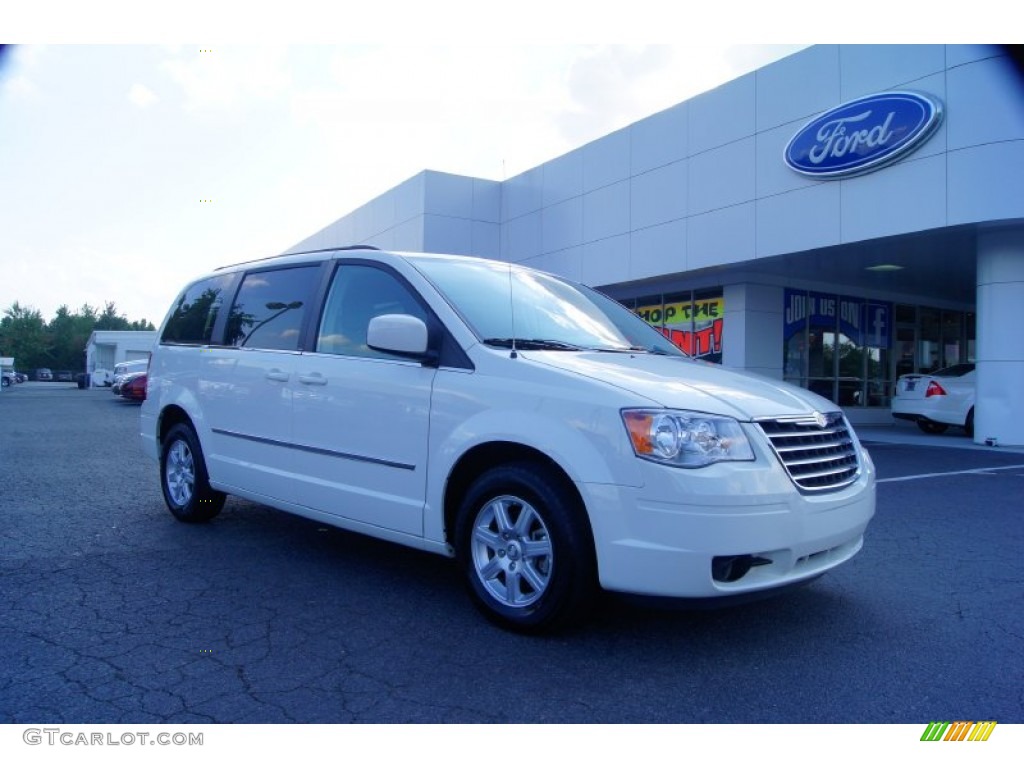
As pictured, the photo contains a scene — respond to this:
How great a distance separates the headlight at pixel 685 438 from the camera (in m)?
3.14

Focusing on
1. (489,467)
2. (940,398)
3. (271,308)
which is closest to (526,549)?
(489,467)

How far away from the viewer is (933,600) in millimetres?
4227

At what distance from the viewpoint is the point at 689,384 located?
140 inches

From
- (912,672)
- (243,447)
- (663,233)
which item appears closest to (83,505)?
(243,447)

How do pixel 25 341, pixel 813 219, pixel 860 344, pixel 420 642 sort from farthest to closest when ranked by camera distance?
pixel 25 341, pixel 860 344, pixel 813 219, pixel 420 642

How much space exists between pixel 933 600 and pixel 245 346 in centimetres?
458

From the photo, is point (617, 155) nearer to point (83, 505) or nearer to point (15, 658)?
point (83, 505)

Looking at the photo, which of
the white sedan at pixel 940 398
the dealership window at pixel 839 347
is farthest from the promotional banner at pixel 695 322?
the white sedan at pixel 940 398

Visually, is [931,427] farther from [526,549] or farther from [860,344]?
[526,549]

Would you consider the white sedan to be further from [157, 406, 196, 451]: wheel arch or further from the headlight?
[157, 406, 196, 451]: wheel arch

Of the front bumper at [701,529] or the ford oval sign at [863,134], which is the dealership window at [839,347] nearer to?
the ford oval sign at [863,134]

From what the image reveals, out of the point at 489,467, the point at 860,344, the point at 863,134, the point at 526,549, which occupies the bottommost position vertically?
the point at 526,549

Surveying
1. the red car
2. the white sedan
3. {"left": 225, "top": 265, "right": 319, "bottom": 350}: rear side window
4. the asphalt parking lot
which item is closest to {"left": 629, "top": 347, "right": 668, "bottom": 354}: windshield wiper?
the asphalt parking lot

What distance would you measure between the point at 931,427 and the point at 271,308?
581 inches
